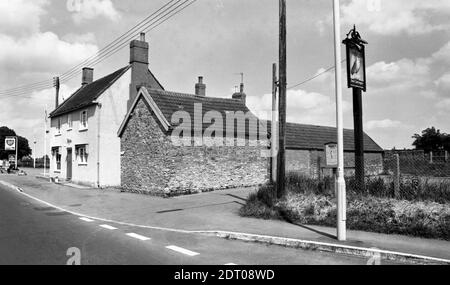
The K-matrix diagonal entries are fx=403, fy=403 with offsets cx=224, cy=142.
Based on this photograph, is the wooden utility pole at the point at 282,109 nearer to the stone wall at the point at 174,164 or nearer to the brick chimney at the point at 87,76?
the stone wall at the point at 174,164

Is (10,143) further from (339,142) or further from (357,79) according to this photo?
(339,142)

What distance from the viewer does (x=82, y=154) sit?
93.9 ft

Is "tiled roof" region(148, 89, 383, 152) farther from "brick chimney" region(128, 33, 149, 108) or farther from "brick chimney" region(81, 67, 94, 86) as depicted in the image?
"brick chimney" region(81, 67, 94, 86)

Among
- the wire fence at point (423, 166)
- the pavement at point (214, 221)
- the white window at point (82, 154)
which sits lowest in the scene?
the pavement at point (214, 221)

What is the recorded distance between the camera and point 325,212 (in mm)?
11109

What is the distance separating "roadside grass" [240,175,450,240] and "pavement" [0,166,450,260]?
1.50 feet

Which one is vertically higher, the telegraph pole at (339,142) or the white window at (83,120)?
the white window at (83,120)

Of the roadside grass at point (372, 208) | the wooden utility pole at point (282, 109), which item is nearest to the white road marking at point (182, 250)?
the roadside grass at point (372, 208)

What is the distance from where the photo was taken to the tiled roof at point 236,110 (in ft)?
69.2

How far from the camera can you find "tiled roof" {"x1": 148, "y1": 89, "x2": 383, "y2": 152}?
2110 cm

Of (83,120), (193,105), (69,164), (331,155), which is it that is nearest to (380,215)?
(331,155)

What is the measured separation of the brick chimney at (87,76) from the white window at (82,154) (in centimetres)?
944

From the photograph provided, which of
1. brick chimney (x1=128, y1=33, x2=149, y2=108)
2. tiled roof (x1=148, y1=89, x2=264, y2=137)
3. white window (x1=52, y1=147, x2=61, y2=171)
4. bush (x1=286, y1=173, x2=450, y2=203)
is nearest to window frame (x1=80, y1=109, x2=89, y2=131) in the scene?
brick chimney (x1=128, y1=33, x2=149, y2=108)
